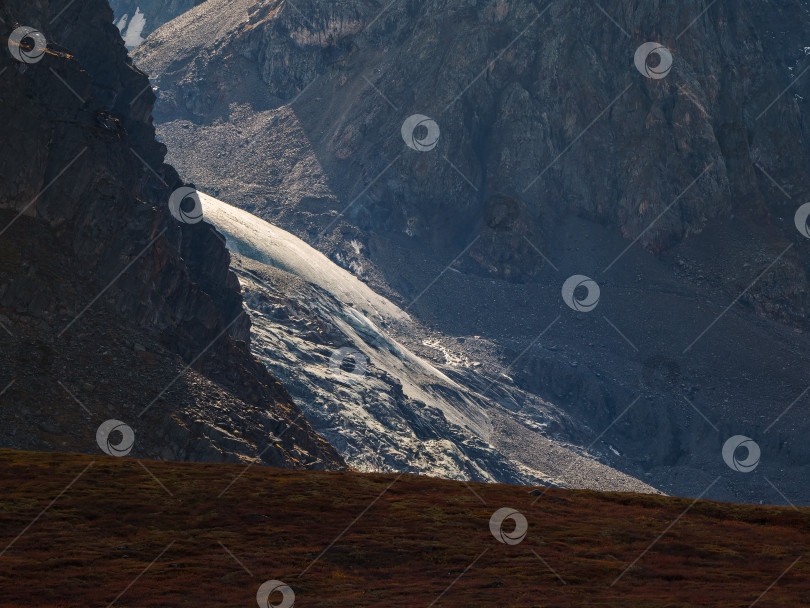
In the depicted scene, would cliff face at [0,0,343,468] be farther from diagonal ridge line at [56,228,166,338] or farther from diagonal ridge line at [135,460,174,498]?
diagonal ridge line at [135,460,174,498]

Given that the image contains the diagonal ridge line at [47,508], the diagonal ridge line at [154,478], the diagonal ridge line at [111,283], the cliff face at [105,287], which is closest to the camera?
the diagonal ridge line at [47,508]

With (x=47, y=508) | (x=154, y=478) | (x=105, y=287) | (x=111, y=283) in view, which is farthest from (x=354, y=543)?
(x=111, y=283)

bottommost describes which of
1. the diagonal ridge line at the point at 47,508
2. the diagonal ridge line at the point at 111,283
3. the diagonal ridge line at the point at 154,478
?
the diagonal ridge line at the point at 47,508

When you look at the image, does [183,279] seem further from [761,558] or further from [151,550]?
[761,558]

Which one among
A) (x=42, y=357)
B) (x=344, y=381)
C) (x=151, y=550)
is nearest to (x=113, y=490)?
(x=151, y=550)

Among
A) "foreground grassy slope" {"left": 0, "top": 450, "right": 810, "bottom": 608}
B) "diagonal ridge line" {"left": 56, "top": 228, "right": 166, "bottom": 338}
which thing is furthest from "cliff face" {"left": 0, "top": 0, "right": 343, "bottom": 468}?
"foreground grassy slope" {"left": 0, "top": 450, "right": 810, "bottom": 608}

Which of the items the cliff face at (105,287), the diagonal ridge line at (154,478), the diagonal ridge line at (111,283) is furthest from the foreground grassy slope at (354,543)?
the diagonal ridge line at (111,283)

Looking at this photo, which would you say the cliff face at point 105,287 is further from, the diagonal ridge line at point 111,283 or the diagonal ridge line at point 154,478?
the diagonal ridge line at point 154,478
